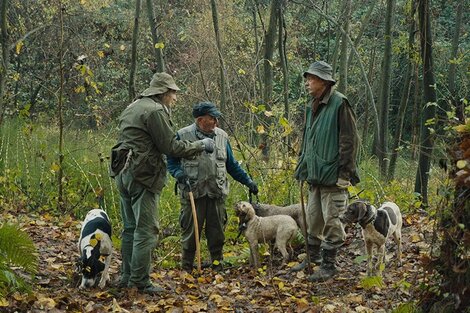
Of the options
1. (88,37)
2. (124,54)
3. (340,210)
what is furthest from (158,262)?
(124,54)

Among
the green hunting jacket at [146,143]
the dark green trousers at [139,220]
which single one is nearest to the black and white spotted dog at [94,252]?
the dark green trousers at [139,220]

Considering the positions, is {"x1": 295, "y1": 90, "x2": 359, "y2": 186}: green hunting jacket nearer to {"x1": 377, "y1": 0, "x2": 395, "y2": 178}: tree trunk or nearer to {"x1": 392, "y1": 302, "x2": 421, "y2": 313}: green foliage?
{"x1": 392, "y1": 302, "x2": 421, "y2": 313}: green foliage

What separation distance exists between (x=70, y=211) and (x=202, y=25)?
48.2 ft

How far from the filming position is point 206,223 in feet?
31.6

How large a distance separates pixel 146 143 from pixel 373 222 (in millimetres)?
2619

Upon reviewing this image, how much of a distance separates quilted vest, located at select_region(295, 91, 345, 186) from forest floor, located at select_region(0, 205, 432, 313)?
1.16 meters

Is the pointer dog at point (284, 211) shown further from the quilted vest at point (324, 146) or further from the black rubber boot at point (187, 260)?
the quilted vest at point (324, 146)

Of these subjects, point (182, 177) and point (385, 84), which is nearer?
point (182, 177)

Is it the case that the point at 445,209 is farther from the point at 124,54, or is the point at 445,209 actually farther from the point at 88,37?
the point at 124,54

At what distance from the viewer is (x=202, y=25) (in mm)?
26672

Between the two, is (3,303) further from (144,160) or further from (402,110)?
(402,110)

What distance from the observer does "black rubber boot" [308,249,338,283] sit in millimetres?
8508

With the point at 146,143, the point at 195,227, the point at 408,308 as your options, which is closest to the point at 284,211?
the point at 195,227

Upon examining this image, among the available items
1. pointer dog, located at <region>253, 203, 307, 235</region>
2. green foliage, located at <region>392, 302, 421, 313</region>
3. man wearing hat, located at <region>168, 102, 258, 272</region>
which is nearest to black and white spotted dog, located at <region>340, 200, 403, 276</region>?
pointer dog, located at <region>253, 203, 307, 235</region>
